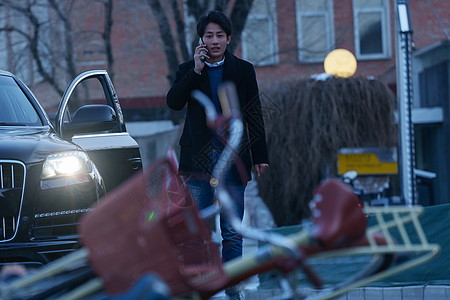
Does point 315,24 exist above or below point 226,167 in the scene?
above

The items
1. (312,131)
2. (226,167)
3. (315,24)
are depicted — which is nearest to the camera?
(226,167)

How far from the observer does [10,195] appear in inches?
178

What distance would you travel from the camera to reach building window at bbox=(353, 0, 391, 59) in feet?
61.8

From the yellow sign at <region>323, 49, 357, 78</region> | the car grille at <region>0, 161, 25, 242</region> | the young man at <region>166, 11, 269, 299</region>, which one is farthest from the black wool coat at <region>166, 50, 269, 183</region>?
the yellow sign at <region>323, 49, 357, 78</region>

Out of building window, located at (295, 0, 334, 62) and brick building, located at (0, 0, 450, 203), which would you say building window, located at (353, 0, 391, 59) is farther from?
building window, located at (295, 0, 334, 62)

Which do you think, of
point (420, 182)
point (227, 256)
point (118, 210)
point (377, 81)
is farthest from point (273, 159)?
point (118, 210)

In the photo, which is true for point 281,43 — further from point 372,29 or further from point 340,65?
point 340,65

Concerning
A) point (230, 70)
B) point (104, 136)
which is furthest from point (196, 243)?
point (104, 136)

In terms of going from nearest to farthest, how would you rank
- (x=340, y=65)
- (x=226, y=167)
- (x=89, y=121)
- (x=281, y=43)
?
(x=226, y=167) → (x=89, y=121) → (x=340, y=65) → (x=281, y=43)

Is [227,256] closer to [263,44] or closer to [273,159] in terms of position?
[273,159]

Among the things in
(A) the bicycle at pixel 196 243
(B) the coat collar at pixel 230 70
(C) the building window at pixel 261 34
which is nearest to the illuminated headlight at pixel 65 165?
(B) the coat collar at pixel 230 70

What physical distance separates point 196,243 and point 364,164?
26.6 ft

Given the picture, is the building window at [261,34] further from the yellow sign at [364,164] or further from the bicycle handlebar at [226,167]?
the bicycle handlebar at [226,167]

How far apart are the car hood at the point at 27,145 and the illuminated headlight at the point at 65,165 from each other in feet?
0.15
